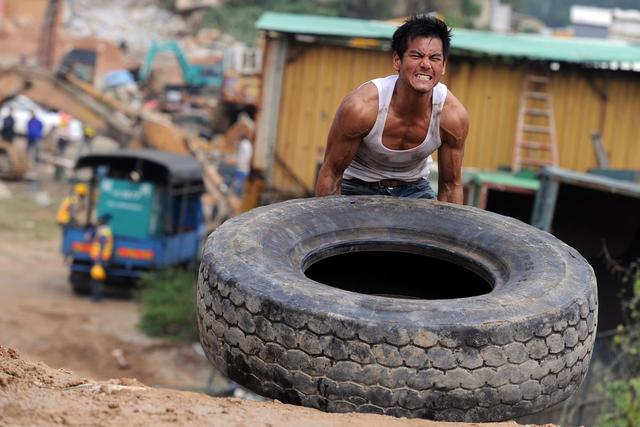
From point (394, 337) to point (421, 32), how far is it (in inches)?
62.2

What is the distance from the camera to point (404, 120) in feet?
13.5

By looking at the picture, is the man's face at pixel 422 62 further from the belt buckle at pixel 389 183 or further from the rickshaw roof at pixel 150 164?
the rickshaw roof at pixel 150 164

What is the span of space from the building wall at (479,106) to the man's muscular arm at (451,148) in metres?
9.20

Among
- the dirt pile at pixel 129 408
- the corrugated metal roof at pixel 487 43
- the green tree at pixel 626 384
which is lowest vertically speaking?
the green tree at pixel 626 384

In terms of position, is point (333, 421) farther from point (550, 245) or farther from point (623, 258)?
point (623, 258)

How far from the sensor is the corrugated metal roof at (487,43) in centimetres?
1343

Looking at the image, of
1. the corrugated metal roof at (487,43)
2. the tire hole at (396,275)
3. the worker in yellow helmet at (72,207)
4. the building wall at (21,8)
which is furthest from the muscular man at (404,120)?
the building wall at (21,8)

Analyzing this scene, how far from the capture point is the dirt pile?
2693 mm

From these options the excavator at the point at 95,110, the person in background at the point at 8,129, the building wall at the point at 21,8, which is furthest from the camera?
the building wall at the point at 21,8

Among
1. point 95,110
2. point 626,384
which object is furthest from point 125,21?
point 626,384

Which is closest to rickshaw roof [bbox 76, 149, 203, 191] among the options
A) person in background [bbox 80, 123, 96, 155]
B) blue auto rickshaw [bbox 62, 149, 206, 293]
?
blue auto rickshaw [bbox 62, 149, 206, 293]

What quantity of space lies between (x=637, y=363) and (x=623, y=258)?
2433 mm

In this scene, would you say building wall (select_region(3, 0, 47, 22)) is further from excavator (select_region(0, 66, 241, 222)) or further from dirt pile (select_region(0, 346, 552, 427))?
dirt pile (select_region(0, 346, 552, 427))

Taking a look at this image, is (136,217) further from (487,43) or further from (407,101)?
(407,101)
